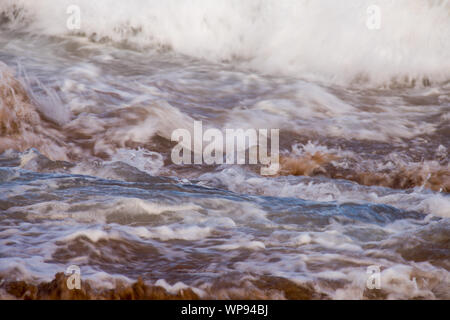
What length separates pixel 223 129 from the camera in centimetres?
564

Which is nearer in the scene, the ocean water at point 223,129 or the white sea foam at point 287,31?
the ocean water at point 223,129

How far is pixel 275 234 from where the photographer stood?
121 inches

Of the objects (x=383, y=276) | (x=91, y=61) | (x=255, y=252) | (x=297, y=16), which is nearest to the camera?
(x=383, y=276)

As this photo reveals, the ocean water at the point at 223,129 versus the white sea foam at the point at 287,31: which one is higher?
the white sea foam at the point at 287,31

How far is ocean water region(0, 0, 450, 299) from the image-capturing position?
2.62 metres

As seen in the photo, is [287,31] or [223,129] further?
[287,31]

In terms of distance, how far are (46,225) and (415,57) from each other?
20.9ft

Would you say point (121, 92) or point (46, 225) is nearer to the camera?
point (46, 225)

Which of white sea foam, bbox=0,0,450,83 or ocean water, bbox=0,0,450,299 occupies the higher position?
white sea foam, bbox=0,0,450,83

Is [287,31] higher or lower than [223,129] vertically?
higher

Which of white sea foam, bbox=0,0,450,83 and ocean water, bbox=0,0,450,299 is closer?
ocean water, bbox=0,0,450,299

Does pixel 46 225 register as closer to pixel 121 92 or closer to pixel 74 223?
pixel 74 223

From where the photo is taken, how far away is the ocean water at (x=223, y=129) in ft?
8.61
